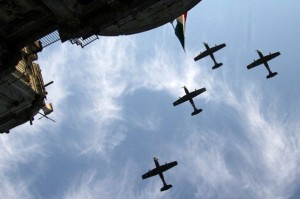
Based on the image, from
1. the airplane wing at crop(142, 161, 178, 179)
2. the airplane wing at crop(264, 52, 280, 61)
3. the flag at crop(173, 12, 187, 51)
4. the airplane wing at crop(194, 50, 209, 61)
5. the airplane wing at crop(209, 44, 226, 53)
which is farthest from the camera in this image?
the airplane wing at crop(194, 50, 209, 61)

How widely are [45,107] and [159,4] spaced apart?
15.7 m

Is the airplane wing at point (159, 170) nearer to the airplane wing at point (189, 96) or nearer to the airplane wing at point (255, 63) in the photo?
the airplane wing at point (189, 96)

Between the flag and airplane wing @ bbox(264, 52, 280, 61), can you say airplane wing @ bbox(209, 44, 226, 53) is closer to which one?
airplane wing @ bbox(264, 52, 280, 61)

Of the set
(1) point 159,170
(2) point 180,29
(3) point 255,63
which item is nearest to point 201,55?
(3) point 255,63

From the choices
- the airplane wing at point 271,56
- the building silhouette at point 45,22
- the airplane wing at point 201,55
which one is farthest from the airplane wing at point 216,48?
the building silhouette at point 45,22

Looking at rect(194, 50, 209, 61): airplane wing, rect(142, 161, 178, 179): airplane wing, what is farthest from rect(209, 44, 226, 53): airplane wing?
rect(142, 161, 178, 179): airplane wing

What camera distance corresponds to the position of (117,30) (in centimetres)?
3588

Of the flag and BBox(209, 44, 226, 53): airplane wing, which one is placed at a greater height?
BBox(209, 44, 226, 53): airplane wing

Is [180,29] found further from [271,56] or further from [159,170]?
[271,56]

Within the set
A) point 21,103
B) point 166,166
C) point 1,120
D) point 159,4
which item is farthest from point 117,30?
point 166,166

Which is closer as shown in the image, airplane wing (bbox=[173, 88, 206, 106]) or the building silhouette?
the building silhouette

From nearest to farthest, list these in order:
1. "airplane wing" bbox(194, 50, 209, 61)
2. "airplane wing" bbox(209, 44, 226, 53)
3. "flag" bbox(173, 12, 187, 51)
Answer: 1. "flag" bbox(173, 12, 187, 51)
2. "airplane wing" bbox(209, 44, 226, 53)
3. "airplane wing" bbox(194, 50, 209, 61)

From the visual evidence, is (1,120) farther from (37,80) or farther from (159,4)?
(159,4)

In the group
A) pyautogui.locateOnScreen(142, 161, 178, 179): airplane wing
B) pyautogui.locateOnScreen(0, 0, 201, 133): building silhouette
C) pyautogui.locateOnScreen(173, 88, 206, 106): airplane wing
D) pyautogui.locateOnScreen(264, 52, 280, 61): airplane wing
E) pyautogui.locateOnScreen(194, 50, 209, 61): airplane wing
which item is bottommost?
pyautogui.locateOnScreen(0, 0, 201, 133): building silhouette
